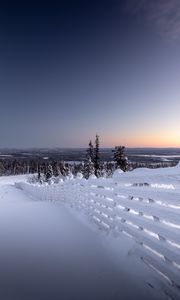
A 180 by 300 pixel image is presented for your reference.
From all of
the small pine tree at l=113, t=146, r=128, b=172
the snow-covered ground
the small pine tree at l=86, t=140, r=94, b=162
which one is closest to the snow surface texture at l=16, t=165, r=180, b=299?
the snow-covered ground

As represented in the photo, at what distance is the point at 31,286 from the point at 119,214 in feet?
7.62

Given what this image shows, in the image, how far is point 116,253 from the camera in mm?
5254

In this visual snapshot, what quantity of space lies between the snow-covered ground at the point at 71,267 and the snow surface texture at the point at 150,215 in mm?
149

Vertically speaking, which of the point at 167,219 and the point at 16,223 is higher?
the point at 167,219

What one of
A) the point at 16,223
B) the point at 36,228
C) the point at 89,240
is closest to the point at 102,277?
the point at 89,240

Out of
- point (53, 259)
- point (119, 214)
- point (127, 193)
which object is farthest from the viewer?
point (119, 214)

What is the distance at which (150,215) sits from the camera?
4.43m

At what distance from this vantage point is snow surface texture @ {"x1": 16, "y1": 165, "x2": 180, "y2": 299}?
12.3 feet

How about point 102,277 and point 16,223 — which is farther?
point 16,223

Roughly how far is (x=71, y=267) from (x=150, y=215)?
1.40m

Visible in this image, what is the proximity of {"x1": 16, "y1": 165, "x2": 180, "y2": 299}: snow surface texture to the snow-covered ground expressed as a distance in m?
0.15

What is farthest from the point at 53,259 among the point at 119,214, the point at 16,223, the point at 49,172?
the point at 49,172

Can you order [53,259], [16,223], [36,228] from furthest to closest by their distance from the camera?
[16,223] < [36,228] < [53,259]

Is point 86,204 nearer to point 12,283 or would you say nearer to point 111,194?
point 111,194
